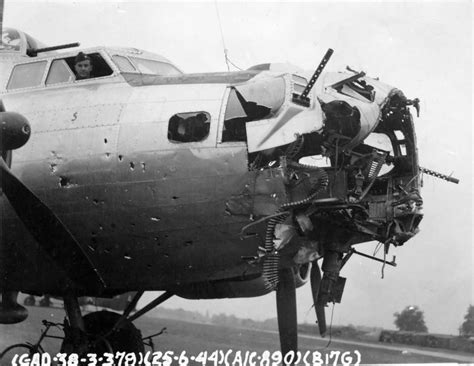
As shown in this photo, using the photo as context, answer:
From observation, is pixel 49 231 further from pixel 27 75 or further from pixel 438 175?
pixel 438 175

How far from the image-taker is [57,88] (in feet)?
27.7

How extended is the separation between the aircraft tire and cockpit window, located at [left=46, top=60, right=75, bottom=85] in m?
3.71

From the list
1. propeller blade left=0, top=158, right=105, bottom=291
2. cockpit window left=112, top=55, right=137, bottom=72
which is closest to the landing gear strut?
propeller blade left=0, top=158, right=105, bottom=291

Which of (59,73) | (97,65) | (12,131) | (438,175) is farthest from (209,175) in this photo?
(438,175)

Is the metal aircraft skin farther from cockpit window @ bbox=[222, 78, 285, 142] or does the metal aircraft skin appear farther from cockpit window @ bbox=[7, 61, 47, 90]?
cockpit window @ bbox=[7, 61, 47, 90]

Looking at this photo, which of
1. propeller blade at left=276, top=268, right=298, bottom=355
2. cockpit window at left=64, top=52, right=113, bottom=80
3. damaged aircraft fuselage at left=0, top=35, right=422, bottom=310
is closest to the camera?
damaged aircraft fuselage at left=0, top=35, right=422, bottom=310

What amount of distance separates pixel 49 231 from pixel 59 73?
221cm

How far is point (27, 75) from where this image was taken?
29.2 feet

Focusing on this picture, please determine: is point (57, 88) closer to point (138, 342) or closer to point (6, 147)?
point (6, 147)

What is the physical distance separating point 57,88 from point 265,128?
310 centimetres

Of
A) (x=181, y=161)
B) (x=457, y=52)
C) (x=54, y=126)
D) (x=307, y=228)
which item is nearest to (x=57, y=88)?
(x=54, y=126)

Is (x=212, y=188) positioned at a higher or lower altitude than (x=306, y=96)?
lower

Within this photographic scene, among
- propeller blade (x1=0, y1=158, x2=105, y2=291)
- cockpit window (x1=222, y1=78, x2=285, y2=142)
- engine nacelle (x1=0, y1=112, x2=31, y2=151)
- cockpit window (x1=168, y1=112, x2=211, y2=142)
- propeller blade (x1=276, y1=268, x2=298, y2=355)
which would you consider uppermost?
cockpit window (x1=222, y1=78, x2=285, y2=142)

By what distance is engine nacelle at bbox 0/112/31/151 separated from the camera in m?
6.45
